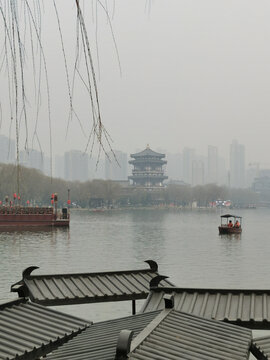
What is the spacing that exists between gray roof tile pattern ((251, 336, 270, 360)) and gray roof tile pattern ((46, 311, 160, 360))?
2.67ft

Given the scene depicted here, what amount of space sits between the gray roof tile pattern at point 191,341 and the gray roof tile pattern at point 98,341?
20cm

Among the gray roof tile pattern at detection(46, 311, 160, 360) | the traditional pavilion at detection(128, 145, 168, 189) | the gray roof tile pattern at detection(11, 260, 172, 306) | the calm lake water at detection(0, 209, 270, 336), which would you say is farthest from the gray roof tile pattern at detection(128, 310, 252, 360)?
the traditional pavilion at detection(128, 145, 168, 189)

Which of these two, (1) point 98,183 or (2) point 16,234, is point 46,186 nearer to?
(1) point 98,183

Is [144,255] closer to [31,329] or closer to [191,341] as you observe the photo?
[31,329]

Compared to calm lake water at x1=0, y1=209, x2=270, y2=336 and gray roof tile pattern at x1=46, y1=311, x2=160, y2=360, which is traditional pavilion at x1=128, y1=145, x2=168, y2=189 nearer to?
calm lake water at x1=0, y1=209, x2=270, y2=336

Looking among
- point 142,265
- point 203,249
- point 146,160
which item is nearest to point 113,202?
point 146,160

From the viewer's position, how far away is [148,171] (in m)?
109

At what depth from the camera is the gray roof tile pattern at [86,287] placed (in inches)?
238

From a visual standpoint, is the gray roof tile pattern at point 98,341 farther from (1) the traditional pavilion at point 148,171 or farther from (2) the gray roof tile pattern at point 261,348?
(1) the traditional pavilion at point 148,171

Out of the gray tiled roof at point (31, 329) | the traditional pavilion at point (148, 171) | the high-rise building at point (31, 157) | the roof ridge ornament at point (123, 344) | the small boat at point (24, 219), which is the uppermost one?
the traditional pavilion at point (148, 171)

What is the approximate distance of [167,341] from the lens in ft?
12.5

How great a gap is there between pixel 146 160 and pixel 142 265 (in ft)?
282

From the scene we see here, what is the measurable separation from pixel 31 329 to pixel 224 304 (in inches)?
78.8

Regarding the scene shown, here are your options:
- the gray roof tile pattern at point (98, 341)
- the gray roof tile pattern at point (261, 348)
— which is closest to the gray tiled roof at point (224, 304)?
the gray roof tile pattern at point (261, 348)
